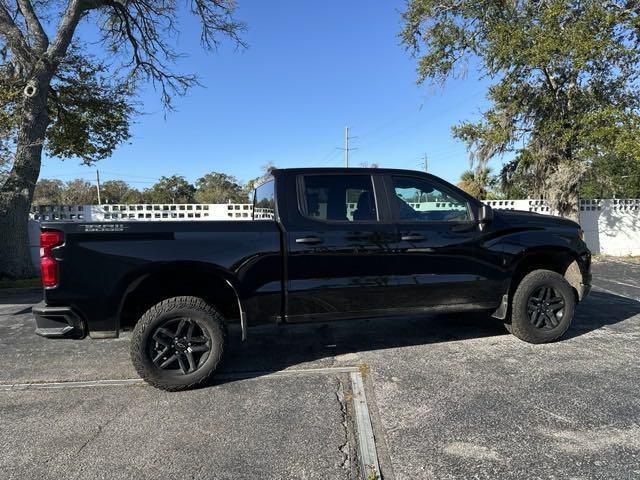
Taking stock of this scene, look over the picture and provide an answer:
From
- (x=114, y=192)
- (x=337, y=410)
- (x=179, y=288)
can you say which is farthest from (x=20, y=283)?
(x=114, y=192)

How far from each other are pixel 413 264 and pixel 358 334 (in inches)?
57.9

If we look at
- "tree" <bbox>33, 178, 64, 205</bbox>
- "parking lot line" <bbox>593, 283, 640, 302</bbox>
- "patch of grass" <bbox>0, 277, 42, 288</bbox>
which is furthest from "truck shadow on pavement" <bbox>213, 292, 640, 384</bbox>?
"tree" <bbox>33, 178, 64, 205</bbox>

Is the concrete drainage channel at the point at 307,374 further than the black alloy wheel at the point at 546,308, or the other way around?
the black alloy wheel at the point at 546,308

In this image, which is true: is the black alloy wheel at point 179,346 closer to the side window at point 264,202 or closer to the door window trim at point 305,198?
the side window at point 264,202

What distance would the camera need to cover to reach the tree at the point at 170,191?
7012cm

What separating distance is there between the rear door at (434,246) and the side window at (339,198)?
235 mm

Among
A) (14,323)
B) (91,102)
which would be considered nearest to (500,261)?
(14,323)

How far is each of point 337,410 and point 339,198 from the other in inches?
77.6

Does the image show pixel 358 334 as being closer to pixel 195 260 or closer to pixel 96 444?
pixel 195 260

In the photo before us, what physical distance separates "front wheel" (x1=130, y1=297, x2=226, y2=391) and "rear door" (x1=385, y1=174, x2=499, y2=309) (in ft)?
Answer: 5.90

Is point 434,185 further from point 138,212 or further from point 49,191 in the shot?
point 49,191

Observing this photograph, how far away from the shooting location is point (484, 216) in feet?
15.4

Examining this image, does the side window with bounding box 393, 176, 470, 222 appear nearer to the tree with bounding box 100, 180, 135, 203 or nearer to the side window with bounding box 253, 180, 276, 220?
the side window with bounding box 253, 180, 276, 220

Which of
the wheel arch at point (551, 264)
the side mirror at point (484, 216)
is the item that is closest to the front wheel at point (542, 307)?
the wheel arch at point (551, 264)
